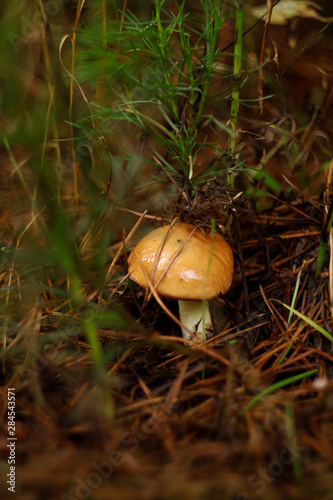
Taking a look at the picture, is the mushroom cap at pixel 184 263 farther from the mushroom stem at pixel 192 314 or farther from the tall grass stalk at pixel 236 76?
the tall grass stalk at pixel 236 76

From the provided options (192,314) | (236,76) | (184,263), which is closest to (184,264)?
(184,263)

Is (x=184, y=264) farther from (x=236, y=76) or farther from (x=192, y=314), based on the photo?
(x=236, y=76)

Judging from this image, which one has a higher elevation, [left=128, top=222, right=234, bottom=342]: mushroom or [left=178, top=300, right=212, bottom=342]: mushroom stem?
[left=128, top=222, right=234, bottom=342]: mushroom

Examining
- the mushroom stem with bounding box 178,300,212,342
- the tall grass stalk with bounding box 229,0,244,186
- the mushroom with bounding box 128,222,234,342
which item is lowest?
the mushroom stem with bounding box 178,300,212,342

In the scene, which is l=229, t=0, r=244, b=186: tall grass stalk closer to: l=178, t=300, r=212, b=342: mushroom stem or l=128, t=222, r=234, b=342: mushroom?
l=128, t=222, r=234, b=342: mushroom

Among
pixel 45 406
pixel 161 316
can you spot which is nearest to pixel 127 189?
pixel 161 316

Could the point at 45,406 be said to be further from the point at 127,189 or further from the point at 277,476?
the point at 127,189

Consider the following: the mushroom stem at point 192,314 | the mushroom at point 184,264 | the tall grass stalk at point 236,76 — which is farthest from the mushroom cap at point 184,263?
the tall grass stalk at point 236,76

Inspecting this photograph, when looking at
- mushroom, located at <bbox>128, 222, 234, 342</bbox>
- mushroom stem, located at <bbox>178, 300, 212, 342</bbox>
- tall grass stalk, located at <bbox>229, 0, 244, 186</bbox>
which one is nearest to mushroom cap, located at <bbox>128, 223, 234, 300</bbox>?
mushroom, located at <bbox>128, 222, 234, 342</bbox>
